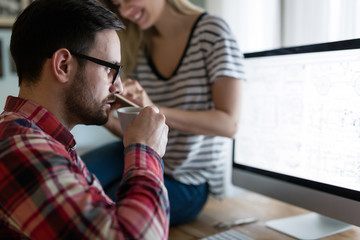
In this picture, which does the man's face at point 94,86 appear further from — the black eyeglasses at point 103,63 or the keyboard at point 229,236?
the keyboard at point 229,236

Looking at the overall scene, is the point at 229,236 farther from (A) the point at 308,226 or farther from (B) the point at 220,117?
(B) the point at 220,117

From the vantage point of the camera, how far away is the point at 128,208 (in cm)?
62

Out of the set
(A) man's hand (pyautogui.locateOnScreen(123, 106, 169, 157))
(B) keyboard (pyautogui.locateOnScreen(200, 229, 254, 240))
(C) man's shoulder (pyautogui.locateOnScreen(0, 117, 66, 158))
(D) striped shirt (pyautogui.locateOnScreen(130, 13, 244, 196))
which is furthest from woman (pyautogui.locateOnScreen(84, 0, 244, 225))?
(C) man's shoulder (pyautogui.locateOnScreen(0, 117, 66, 158))

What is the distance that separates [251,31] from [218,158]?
26.5 inches

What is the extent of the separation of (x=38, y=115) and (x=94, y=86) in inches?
5.0

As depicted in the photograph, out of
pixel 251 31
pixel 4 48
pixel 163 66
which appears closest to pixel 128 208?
pixel 163 66

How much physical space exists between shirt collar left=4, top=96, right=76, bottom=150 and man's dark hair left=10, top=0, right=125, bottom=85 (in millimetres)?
58

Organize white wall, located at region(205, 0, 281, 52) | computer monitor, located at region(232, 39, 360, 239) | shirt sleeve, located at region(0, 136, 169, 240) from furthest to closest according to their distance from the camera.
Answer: white wall, located at region(205, 0, 281, 52)
computer monitor, located at region(232, 39, 360, 239)
shirt sleeve, located at region(0, 136, 169, 240)

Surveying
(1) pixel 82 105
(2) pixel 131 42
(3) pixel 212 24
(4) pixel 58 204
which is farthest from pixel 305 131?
(2) pixel 131 42

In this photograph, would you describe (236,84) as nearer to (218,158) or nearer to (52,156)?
(218,158)

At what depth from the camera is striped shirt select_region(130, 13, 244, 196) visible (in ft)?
4.17

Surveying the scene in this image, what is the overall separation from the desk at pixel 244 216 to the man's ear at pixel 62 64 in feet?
1.96

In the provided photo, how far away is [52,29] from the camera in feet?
2.47

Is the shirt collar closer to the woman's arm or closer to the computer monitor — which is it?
the woman's arm
